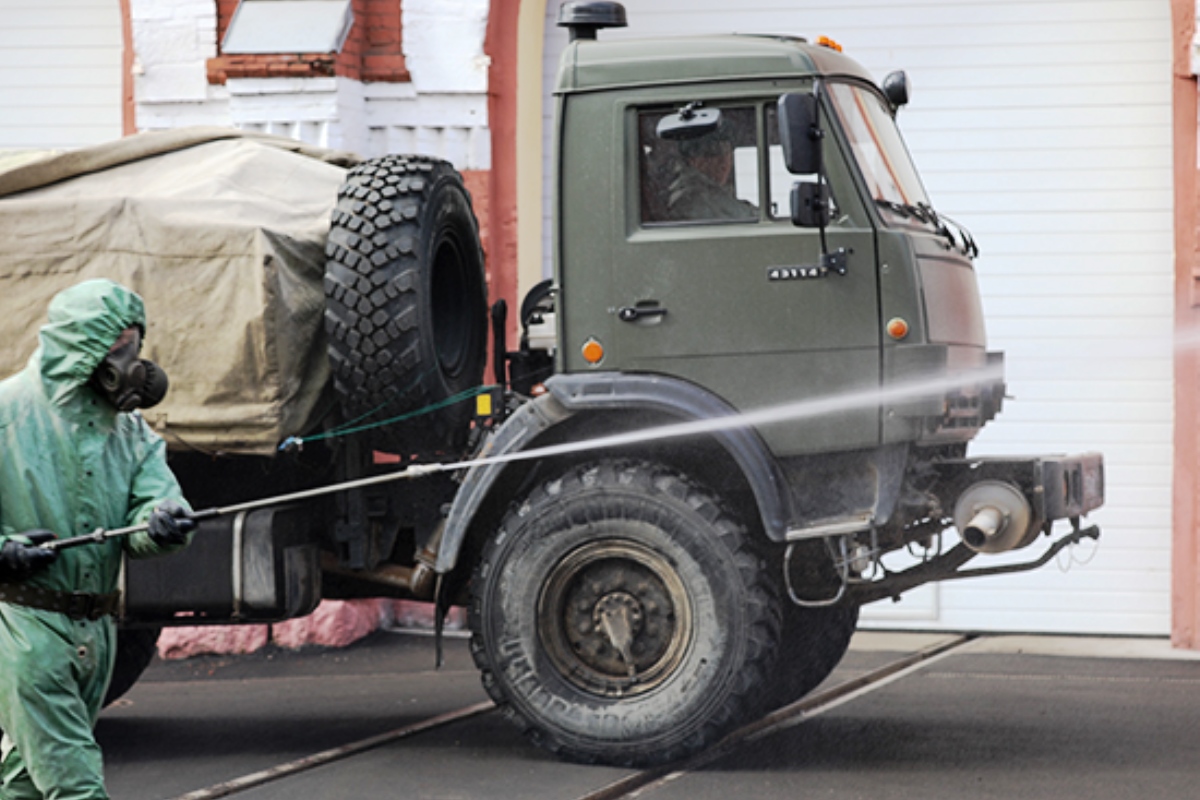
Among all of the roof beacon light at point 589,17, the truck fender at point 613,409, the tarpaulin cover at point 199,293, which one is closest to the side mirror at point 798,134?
the truck fender at point 613,409

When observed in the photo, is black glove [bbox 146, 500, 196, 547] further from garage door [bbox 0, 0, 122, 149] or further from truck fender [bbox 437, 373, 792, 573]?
garage door [bbox 0, 0, 122, 149]

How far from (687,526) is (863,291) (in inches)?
45.8

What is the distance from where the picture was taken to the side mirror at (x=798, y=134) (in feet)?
24.9

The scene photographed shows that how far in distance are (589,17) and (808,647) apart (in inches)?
119

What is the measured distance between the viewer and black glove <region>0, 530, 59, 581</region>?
5.18 meters

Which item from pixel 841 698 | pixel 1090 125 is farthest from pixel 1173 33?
pixel 841 698

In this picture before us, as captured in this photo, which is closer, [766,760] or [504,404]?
[766,760]

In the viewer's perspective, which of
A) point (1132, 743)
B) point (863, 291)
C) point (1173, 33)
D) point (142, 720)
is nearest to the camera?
point (863, 291)

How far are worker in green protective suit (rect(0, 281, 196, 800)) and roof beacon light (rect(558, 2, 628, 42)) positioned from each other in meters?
3.33

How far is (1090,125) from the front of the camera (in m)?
12.4

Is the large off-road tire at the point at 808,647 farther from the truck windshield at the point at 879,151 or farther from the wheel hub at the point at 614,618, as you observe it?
the truck windshield at the point at 879,151

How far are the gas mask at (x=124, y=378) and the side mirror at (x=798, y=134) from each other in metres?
2.93

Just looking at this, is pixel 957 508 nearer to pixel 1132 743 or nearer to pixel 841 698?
pixel 1132 743

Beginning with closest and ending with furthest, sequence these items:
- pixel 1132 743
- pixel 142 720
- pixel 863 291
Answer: pixel 863 291 < pixel 1132 743 < pixel 142 720
